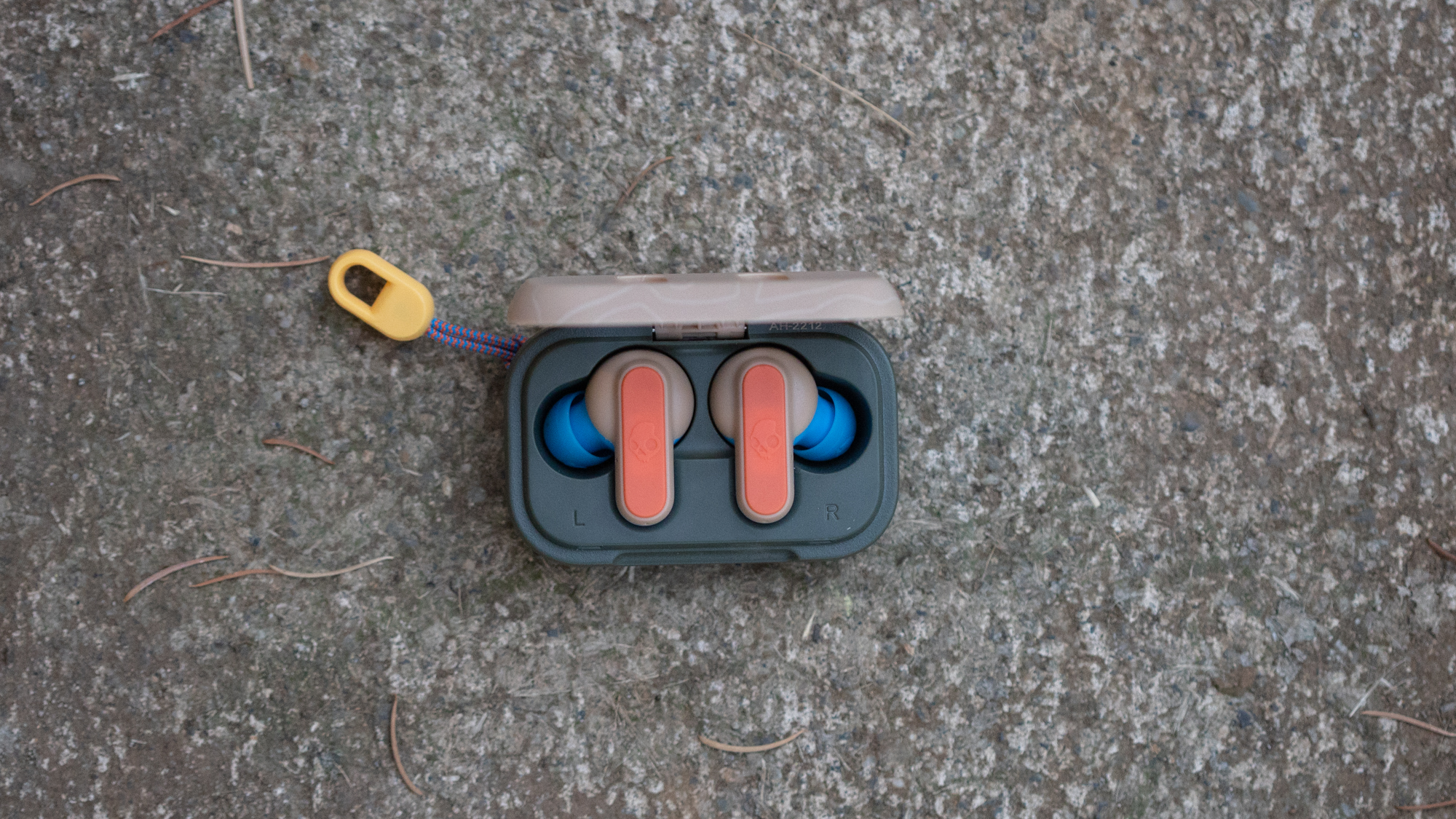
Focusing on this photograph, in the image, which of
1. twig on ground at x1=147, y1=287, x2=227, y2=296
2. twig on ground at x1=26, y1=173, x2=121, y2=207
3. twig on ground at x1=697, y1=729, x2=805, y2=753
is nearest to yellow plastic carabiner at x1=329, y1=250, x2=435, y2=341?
twig on ground at x1=147, y1=287, x2=227, y2=296

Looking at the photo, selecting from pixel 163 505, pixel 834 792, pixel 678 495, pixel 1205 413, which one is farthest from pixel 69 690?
pixel 1205 413

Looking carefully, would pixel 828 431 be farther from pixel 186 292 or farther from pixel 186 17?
pixel 186 17

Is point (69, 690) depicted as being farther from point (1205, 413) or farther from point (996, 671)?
point (1205, 413)

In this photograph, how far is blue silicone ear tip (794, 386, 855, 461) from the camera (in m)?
0.78

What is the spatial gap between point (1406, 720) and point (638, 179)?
36.8 inches

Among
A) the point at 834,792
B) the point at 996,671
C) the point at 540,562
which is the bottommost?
the point at 834,792

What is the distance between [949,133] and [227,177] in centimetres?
71

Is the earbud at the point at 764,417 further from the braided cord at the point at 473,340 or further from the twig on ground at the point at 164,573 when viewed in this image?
the twig on ground at the point at 164,573

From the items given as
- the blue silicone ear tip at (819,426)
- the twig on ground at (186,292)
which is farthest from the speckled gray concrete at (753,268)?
the blue silicone ear tip at (819,426)

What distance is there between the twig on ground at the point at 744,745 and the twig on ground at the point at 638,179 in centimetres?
52

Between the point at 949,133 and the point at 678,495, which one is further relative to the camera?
the point at 949,133

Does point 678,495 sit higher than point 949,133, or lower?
lower

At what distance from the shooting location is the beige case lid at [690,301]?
644 millimetres

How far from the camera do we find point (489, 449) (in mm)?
839
